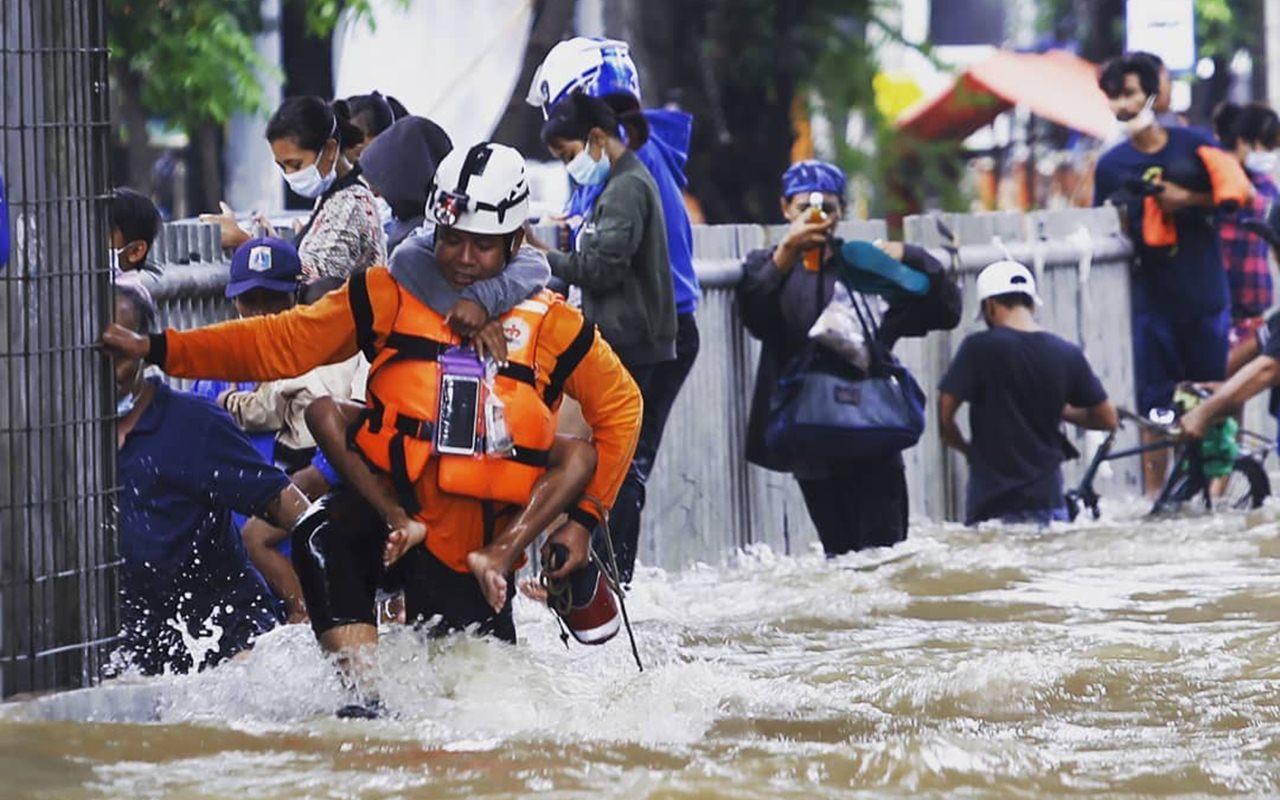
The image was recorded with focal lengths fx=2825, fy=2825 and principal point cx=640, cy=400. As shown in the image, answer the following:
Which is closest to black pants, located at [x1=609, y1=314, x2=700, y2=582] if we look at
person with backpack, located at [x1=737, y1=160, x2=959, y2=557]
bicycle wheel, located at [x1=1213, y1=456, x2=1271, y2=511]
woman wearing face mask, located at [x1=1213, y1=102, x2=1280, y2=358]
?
person with backpack, located at [x1=737, y1=160, x2=959, y2=557]

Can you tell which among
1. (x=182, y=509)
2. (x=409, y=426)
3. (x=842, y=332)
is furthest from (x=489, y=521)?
(x=842, y=332)

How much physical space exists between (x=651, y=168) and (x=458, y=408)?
3449 millimetres

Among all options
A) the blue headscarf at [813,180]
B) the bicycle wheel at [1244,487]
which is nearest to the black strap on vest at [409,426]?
the blue headscarf at [813,180]

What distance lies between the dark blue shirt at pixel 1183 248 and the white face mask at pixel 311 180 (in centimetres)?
646

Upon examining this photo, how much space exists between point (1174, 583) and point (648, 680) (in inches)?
158

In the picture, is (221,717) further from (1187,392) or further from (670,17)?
(670,17)

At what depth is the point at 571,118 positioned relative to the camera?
10.0m

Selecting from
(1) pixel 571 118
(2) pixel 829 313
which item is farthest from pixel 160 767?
(2) pixel 829 313

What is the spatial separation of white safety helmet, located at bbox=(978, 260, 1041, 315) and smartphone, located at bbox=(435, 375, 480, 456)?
555 centimetres

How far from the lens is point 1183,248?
48.9 ft

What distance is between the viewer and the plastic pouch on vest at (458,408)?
717 cm

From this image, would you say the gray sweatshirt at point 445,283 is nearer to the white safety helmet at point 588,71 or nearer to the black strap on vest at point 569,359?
the black strap on vest at point 569,359

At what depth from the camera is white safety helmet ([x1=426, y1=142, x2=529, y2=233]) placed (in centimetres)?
722

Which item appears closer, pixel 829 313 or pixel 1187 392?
pixel 829 313
